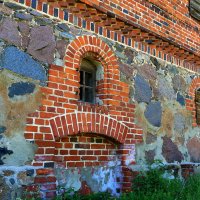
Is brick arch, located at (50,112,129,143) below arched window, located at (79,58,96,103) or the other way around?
below

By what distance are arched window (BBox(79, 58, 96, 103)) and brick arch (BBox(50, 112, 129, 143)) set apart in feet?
1.40

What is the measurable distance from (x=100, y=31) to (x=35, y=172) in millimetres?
2442

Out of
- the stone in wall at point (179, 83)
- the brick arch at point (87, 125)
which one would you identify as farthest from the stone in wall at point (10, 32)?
the stone in wall at point (179, 83)

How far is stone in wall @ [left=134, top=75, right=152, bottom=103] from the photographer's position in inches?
211

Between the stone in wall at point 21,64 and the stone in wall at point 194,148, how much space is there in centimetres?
367

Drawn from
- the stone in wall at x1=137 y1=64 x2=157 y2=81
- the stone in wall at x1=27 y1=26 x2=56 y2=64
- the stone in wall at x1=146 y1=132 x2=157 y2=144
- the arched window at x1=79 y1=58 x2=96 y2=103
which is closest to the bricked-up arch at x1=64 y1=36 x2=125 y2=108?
the arched window at x1=79 y1=58 x2=96 y2=103

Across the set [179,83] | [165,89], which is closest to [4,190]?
[165,89]

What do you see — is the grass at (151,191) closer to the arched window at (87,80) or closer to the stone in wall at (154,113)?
the stone in wall at (154,113)

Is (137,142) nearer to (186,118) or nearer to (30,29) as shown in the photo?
(186,118)

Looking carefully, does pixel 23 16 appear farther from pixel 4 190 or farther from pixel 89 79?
pixel 4 190

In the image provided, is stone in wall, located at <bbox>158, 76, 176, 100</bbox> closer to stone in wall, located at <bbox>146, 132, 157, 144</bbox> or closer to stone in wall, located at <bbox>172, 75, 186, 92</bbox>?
stone in wall, located at <bbox>172, 75, 186, 92</bbox>

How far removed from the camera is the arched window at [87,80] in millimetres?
4825

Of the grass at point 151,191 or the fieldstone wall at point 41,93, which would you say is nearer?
the fieldstone wall at point 41,93

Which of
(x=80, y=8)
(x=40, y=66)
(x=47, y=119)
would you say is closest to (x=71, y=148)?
(x=47, y=119)
